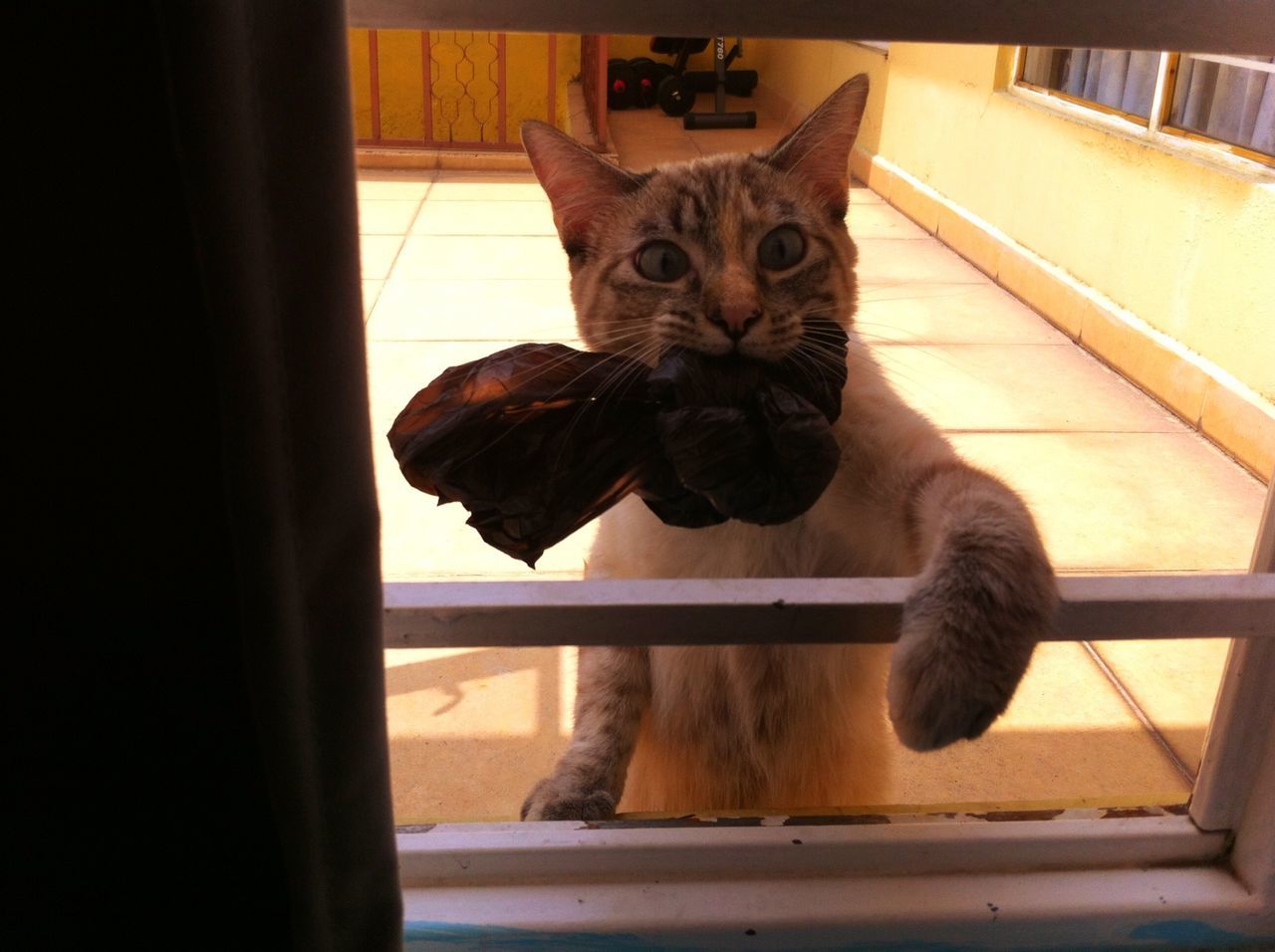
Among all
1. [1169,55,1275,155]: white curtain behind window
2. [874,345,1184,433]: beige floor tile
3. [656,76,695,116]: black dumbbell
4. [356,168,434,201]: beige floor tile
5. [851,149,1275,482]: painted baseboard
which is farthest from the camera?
[656,76,695,116]: black dumbbell

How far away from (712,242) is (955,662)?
2.41ft

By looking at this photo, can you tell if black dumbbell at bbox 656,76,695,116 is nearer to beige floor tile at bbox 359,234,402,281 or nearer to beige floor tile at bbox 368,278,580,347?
beige floor tile at bbox 359,234,402,281

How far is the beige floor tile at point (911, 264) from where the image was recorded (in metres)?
4.63

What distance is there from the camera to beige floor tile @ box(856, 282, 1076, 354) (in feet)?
13.3

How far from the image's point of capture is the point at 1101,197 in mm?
3920

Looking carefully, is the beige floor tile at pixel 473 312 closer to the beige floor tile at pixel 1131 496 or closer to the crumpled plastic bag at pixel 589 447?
the beige floor tile at pixel 1131 496

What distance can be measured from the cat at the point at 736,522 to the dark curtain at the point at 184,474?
728 millimetres

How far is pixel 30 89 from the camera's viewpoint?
0.60 meters

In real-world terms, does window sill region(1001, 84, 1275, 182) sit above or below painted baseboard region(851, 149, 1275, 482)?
above

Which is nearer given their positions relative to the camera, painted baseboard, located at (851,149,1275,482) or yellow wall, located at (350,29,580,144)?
painted baseboard, located at (851,149,1275,482)

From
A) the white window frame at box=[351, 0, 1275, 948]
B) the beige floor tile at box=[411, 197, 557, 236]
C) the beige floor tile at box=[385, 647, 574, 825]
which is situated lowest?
the beige floor tile at box=[385, 647, 574, 825]

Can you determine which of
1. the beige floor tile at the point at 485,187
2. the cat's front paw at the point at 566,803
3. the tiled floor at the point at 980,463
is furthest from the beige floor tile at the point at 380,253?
the cat's front paw at the point at 566,803

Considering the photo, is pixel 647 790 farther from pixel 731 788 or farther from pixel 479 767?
pixel 479 767

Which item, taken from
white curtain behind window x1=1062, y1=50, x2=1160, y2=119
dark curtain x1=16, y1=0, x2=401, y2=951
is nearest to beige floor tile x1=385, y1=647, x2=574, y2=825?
dark curtain x1=16, y1=0, x2=401, y2=951
